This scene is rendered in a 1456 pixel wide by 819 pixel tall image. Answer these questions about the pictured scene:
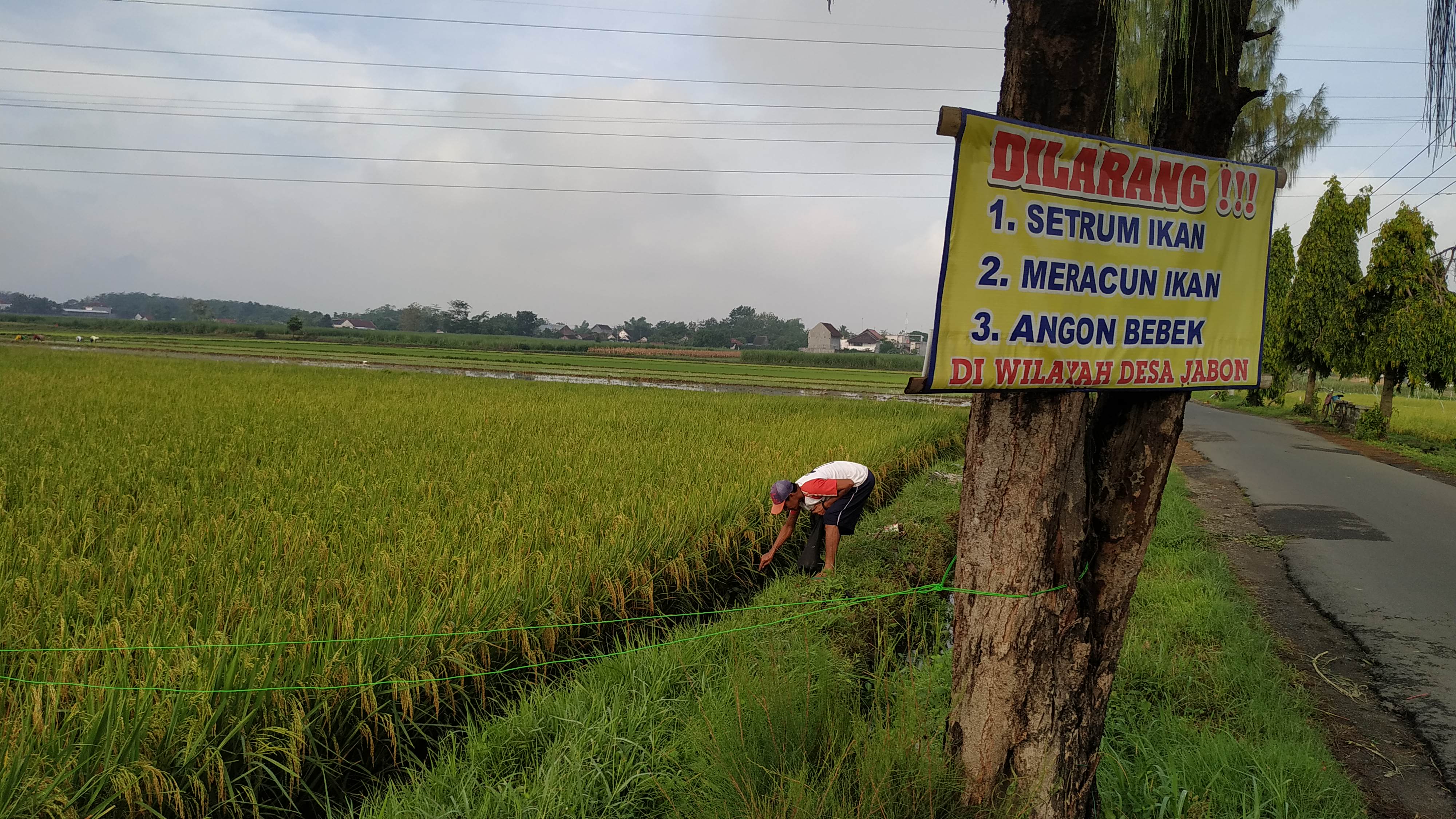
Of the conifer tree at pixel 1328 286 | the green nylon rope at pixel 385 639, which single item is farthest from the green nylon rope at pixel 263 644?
the conifer tree at pixel 1328 286

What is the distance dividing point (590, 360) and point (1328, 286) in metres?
35.8

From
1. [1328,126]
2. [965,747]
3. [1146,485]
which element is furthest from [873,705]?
[1328,126]

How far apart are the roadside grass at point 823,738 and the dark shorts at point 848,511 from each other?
75cm

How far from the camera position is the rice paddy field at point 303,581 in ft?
8.01

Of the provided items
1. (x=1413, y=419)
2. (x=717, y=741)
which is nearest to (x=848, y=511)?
(x=717, y=741)

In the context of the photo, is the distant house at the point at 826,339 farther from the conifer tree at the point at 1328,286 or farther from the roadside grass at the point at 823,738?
the roadside grass at the point at 823,738

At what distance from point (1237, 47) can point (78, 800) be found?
3.89 metres

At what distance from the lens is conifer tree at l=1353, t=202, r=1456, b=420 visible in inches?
557

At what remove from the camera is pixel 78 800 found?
7.16ft

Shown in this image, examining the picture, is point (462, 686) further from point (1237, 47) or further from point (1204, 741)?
point (1237, 47)

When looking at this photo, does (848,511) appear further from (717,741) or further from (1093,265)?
(1093,265)

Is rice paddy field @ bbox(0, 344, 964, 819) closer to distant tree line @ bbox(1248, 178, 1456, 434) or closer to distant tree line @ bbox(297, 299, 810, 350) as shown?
distant tree line @ bbox(1248, 178, 1456, 434)

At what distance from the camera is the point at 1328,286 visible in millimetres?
17562

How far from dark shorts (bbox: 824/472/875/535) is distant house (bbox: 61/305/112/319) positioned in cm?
14509
